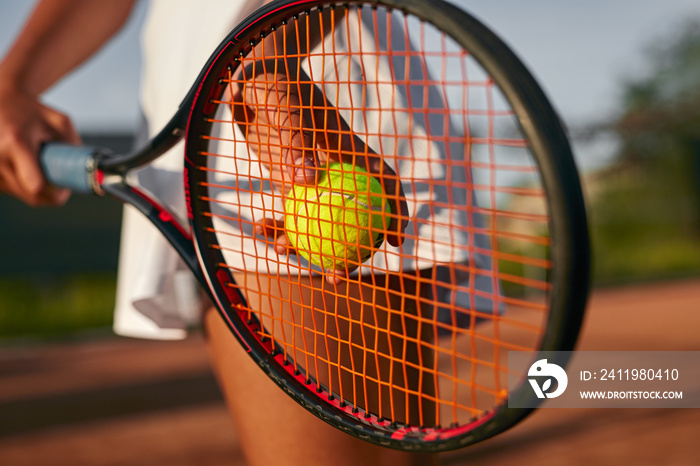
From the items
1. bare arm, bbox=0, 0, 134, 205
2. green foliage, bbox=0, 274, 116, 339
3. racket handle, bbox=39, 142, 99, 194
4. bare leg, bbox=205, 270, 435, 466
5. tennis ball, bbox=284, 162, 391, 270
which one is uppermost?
bare arm, bbox=0, 0, 134, 205

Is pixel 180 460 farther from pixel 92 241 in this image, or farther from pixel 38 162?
pixel 92 241

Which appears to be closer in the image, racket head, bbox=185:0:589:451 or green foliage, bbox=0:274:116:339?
racket head, bbox=185:0:589:451

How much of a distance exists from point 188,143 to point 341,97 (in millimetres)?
164

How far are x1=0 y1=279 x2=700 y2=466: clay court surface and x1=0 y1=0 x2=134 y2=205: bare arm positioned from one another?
4.64 feet

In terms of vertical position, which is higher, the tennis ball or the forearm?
the forearm

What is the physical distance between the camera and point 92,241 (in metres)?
7.25

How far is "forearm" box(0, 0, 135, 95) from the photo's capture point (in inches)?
33.7

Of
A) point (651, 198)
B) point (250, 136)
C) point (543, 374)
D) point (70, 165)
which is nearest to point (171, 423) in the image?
Answer: point (70, 165)

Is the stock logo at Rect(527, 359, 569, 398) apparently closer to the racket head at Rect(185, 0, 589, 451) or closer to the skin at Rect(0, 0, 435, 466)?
the racket head at Rect(185, 0, 589, 451)

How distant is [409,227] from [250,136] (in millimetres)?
176

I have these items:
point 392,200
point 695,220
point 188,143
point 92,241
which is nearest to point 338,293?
point 392,200

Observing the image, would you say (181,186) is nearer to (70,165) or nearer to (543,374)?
(70,165)

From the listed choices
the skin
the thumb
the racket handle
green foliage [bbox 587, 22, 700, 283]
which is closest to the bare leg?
the skin

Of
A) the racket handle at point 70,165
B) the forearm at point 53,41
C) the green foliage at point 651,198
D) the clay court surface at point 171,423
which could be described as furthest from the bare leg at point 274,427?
the green foliage at point 651,198
